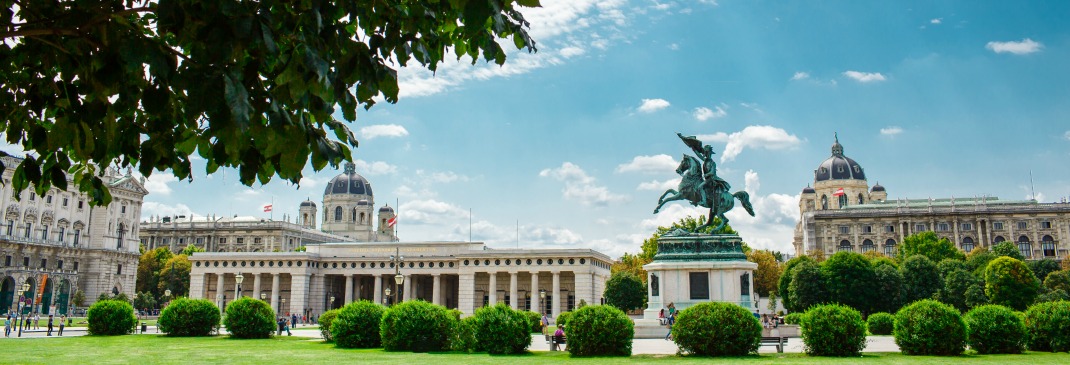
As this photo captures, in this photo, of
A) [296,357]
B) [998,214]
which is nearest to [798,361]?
[296,357]

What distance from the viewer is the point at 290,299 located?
8550 cm

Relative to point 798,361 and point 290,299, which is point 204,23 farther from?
point 290,299

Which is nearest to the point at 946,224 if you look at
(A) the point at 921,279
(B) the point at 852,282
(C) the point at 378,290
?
(A) the point at 921,279

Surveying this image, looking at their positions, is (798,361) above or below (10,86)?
below

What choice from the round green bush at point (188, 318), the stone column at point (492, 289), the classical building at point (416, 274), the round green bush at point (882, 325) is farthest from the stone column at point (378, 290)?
the round green bush at point (882, 325)

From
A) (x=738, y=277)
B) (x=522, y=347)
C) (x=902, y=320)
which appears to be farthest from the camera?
(x=738, y=277)

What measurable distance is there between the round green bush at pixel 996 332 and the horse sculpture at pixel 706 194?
11232 millimetres

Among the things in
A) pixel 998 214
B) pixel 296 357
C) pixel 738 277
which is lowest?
pixel 296 357

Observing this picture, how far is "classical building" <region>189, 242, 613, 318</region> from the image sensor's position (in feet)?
263

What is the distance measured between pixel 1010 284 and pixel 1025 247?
58.3 m

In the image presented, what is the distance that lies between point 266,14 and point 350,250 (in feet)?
279

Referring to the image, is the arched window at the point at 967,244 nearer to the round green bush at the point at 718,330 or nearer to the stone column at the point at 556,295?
the stone column at the point at 556,295

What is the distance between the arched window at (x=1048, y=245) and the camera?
117m

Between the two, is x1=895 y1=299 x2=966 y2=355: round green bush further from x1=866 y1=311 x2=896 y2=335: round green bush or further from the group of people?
the group of people
